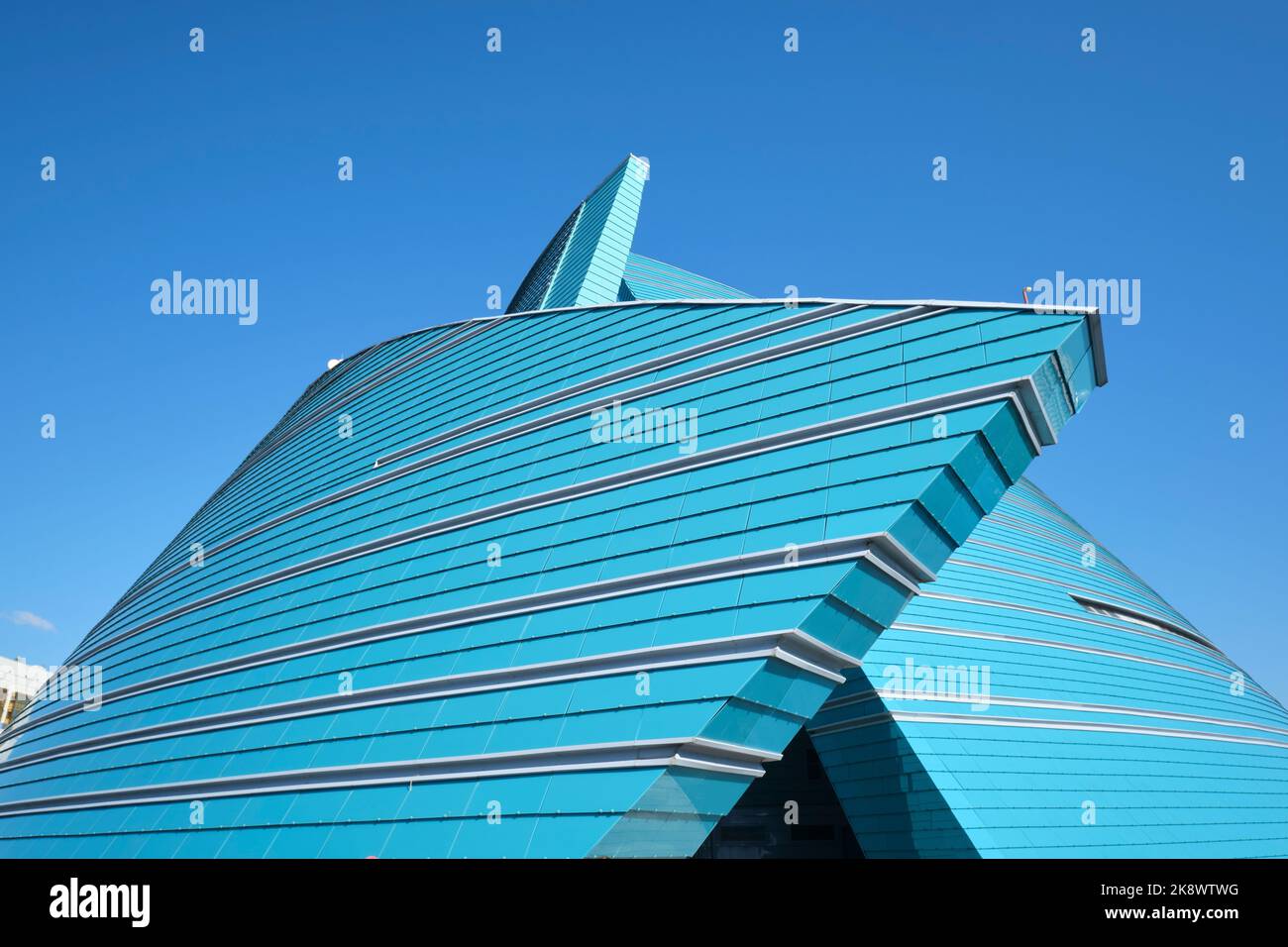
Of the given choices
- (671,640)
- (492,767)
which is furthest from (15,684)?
(671,640)

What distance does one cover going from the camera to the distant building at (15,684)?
56188 millimetres

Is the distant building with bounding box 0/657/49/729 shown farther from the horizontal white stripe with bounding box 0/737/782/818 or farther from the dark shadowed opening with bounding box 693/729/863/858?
the dark shadowed opening with bounding box 693/729/863/858

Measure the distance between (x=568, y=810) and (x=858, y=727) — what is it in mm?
6695

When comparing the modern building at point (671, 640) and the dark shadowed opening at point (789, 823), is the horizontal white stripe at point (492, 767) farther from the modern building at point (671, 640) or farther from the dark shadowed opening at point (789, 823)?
the dark shadowed opening at point (789, 823)

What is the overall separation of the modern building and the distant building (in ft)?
130

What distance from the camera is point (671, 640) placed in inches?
383

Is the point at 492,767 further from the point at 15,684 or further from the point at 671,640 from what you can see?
the point at 15,684

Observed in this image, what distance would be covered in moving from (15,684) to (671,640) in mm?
64893

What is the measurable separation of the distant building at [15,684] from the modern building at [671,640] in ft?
130

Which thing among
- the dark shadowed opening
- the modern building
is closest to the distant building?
the modern building

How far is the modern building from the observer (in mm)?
9281
